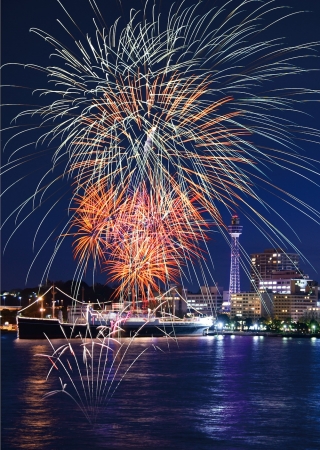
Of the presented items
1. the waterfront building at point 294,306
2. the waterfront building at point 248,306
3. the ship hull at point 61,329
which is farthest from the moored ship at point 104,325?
the waterfront building at point 294,306

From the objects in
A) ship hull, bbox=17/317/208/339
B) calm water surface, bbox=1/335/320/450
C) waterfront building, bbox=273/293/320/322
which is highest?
waterfront building, bbox=273/293/320/322

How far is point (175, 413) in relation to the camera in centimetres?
2848

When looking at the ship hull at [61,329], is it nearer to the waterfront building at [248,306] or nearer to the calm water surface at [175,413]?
the calm water surface at [175,413]

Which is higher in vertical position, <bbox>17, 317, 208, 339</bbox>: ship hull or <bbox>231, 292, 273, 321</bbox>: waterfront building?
<bbox>231, 292, 273, 321</bbox>: waterfront building

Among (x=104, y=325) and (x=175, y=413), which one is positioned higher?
(x=104, y=325)

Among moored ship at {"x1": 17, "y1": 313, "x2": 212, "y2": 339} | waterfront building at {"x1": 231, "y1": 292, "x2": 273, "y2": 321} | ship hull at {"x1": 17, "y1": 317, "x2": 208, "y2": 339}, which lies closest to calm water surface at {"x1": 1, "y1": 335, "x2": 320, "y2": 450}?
moored ship at {"x1": 17, "y1": 313, "x2": 212, "y2": 339}

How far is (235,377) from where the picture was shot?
42.5 meters

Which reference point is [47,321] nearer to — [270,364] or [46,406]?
[270,364]

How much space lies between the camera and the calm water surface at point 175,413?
23.2m

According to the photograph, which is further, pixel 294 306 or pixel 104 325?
pixel 294 306

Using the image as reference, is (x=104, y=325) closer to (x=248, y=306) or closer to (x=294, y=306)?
(x=248, y=306)

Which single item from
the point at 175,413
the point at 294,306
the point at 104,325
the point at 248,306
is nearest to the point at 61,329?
the point at 104,325

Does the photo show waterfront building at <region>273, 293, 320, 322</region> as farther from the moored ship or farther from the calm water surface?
the calm water surface

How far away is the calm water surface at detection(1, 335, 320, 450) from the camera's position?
23.2 meters
